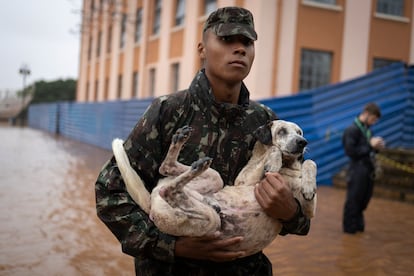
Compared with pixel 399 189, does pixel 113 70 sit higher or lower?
higher

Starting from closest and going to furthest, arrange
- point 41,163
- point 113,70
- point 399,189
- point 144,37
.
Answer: point 399,189, point 41,163, point 144,37, point 113,70

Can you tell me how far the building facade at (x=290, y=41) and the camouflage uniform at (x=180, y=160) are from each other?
12284 mm

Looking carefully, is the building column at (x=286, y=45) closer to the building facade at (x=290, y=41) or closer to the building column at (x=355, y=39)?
the building facade at (x=290, y=41)

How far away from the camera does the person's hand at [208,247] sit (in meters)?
1.78

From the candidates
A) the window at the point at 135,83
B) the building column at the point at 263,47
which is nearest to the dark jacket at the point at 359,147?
the building column at the point at 263,47

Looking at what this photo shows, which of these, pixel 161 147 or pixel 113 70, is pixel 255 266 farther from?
pixel 113 70

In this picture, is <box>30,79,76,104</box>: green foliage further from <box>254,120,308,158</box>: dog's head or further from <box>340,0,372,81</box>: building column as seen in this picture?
<box>254,120,308,158</box>: dog's head

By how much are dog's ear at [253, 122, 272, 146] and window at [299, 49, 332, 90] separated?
46.1 feet

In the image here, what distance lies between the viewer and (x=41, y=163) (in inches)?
543

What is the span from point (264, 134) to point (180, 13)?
18189mm

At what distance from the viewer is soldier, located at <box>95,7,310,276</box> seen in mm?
1867

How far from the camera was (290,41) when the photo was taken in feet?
49.1

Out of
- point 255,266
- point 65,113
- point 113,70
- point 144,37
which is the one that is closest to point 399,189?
point 255,266

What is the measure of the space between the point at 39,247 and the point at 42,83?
46.7m
